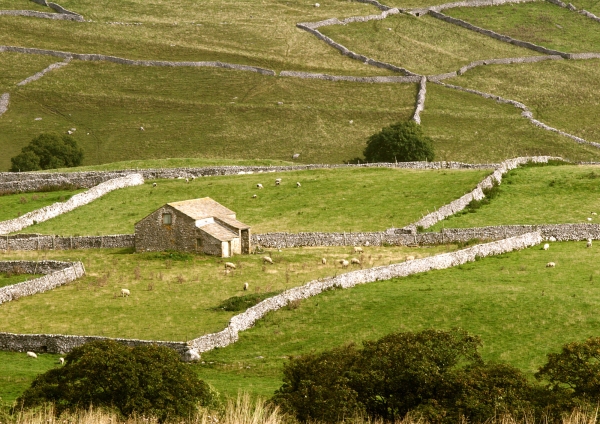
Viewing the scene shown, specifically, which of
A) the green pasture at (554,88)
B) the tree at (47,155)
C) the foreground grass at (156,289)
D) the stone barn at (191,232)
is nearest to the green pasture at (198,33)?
the green pasture at (554,88)

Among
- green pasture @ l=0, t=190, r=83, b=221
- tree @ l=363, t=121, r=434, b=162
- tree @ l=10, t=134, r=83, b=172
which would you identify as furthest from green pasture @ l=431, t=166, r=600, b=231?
tree @ l=10, t=134, r=83, b=172

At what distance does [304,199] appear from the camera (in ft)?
279

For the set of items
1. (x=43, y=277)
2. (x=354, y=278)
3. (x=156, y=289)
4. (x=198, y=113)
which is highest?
(x=198, y=113)

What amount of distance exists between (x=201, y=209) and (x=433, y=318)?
2065cm

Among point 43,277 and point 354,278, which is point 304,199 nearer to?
point 354,278

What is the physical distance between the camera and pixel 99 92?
140 metres

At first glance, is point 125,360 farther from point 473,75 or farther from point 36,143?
point 473,75

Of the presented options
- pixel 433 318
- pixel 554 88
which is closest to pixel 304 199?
pixel 433 318

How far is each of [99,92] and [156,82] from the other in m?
6.94

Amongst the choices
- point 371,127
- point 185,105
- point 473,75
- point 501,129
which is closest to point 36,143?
point 185,105

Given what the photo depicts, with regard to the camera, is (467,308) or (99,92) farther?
(99,92)

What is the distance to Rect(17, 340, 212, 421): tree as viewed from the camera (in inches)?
1612

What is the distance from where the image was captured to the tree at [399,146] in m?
109

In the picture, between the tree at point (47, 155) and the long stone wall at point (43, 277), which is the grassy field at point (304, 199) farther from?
the tree at point (47, 155)
